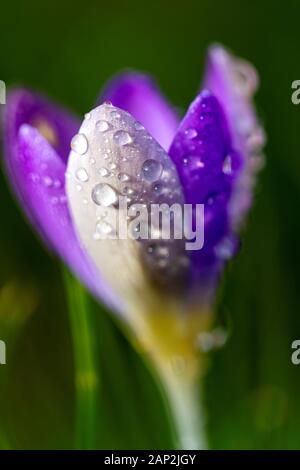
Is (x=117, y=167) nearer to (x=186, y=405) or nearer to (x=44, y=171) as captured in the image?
(x=44, y=171)

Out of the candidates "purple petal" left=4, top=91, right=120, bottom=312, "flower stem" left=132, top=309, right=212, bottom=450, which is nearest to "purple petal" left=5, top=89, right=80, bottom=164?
"purple petal" left=4, top=91, right=120, bottom=312

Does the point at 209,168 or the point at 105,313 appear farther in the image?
the point at 105,313

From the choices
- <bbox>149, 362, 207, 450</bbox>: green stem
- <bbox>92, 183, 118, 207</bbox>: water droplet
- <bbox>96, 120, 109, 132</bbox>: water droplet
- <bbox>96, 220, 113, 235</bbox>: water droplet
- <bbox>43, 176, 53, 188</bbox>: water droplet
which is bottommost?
<bbox>149, 362, 207, 450</bbox>: green stem

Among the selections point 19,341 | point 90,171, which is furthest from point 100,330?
point 90,171

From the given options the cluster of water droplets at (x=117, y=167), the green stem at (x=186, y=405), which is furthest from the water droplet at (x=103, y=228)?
the green stem at (x=186, y=405)

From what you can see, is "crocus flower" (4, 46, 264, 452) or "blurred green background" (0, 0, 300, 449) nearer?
"crocus flower" (4, 46, 264, 452)

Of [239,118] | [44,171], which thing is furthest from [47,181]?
[239,118]

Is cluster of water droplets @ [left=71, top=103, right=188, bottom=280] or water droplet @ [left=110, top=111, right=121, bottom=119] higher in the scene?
water droplet @ [left=110, top=111, right=121, bottom=119]

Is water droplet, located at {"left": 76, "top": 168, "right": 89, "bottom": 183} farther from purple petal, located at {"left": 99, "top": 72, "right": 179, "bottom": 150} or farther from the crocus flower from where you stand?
purple petal, located at {"left": 99, "top": 72, "right": 179, "bottom": 150}
